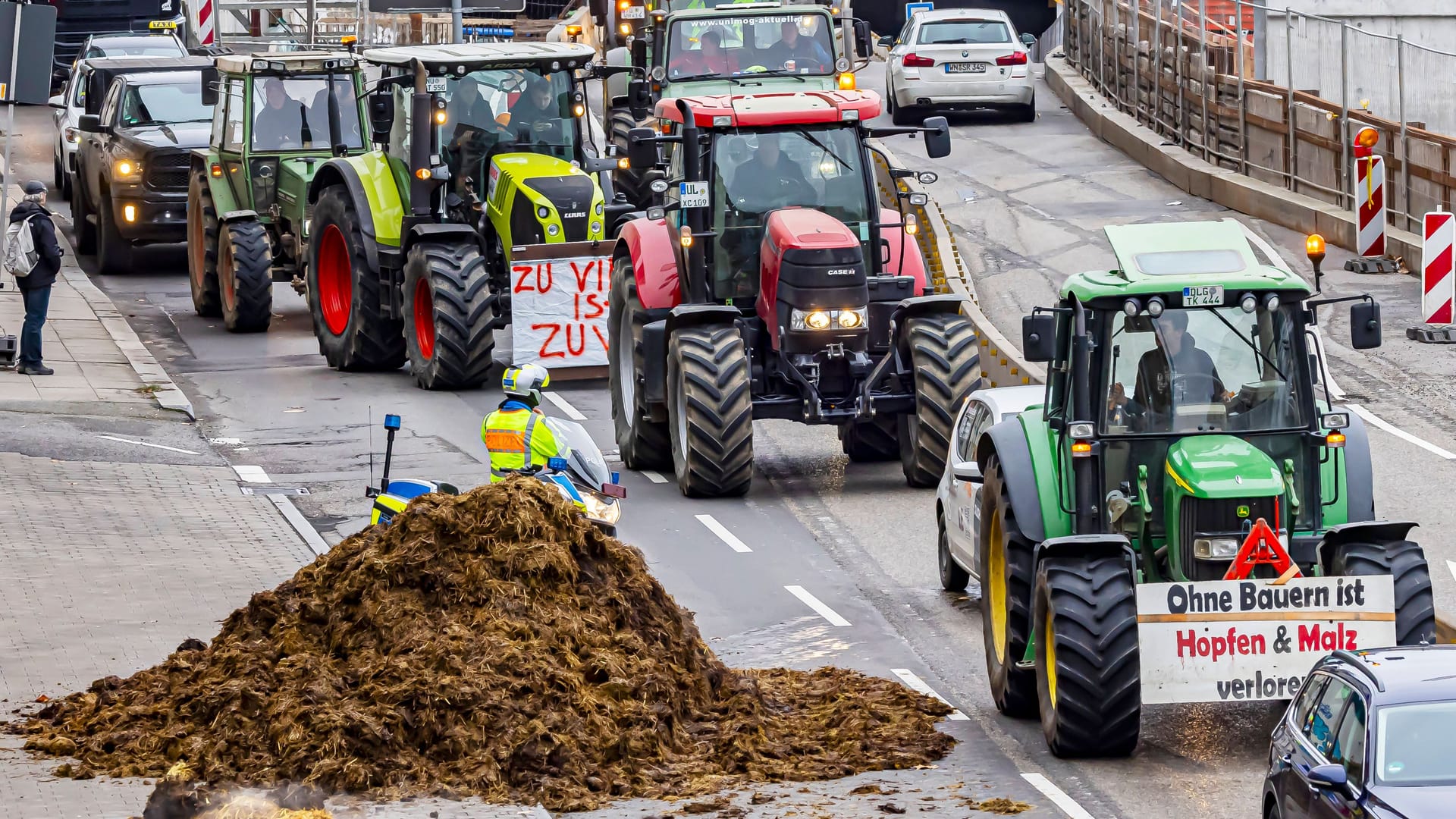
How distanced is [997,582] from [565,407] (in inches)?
363

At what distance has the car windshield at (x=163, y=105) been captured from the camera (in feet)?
96.3

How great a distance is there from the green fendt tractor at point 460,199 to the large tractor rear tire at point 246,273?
1950 mm

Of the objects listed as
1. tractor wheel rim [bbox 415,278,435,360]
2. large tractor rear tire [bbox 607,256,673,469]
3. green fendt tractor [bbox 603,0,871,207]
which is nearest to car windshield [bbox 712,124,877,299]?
large tractor rear tire [bbox 607,256,673,469]

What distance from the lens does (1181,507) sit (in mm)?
10992

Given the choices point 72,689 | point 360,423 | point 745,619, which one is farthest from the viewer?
point 360,423

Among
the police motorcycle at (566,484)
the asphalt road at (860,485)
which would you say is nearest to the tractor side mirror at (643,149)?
the asphalt road at (860,485)

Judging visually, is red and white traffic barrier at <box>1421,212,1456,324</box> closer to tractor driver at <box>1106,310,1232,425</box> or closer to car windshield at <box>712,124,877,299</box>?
car windshield at <box>712,124,877,299</box>

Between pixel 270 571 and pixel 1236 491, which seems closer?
pixel 1236 491

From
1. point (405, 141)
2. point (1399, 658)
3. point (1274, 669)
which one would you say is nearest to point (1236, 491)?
point (1274, 669)

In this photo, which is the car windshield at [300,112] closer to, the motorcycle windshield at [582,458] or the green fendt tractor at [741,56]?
the green fendt tractor at [741,56]

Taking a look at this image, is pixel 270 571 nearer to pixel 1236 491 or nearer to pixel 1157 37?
pixel 1236 491

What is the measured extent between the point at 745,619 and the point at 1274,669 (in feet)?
14.4

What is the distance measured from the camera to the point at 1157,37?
3394 centimetres

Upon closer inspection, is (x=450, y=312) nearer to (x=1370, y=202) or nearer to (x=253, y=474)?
(x=253, y=474)
